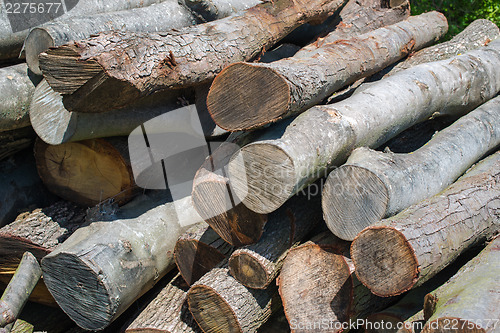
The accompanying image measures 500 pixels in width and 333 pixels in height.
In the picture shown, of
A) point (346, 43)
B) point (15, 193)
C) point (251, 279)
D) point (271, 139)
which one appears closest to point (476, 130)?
point (346, 43)

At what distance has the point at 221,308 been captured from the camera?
2.69m

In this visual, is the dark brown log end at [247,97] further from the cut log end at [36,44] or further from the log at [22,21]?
the log at [22,21]

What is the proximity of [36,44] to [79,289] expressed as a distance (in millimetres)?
1486

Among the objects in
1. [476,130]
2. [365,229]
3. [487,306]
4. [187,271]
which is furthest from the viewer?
[476,130]

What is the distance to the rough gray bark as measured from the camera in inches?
120

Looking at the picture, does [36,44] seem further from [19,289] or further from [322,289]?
[322,289]

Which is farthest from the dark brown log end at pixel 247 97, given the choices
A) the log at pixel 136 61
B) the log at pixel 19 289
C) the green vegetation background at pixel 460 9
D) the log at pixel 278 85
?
the green vegetation background at pixel 460 9

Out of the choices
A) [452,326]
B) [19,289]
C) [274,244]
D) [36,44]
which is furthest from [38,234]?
[452,326]

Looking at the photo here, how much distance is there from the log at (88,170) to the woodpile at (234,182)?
1cm

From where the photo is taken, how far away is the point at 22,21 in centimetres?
329

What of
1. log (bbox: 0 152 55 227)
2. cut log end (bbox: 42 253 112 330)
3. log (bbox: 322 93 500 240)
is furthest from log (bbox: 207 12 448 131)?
log (bbox: 0 152 55 227)

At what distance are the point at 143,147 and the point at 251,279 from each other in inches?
45.7

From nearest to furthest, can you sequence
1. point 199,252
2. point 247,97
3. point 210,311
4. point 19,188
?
point 247,97 < point 210,311 < point 199,252 < point 19,188

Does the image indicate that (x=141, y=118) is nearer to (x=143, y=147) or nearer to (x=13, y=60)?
(x=143, y=147)
